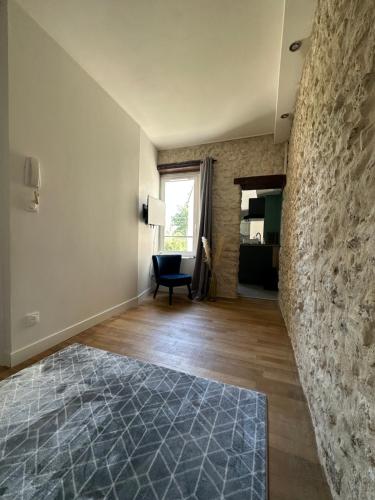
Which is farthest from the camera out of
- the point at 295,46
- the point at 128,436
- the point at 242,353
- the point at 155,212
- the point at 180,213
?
the point at 180,213

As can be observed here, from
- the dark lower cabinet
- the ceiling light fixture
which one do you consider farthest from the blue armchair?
the ceiling light fixture

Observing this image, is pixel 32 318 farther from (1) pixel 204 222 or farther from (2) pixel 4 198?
(1) pixel 204 222

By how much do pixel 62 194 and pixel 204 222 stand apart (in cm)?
249

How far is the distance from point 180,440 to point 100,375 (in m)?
0.85

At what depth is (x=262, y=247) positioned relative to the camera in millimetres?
5176

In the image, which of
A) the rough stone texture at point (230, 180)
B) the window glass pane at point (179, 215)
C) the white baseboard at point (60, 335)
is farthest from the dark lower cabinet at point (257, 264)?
the white baseboard at point (60, 335)

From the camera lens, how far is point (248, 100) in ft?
9.51

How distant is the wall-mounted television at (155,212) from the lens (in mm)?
3803

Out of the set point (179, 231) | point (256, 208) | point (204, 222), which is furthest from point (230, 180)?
point (256, 208)

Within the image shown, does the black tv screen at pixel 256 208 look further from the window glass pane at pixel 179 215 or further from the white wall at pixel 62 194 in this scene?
the white wall at pixel 62 194

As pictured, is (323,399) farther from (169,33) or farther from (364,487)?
(169,33)

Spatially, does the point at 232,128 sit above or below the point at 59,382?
above

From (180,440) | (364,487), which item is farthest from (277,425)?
(364,487)

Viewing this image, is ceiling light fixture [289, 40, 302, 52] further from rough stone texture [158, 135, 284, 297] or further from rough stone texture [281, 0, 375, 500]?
rough stone texture [158, 135, 284, 297]
